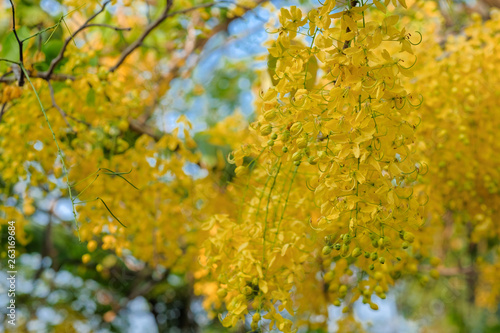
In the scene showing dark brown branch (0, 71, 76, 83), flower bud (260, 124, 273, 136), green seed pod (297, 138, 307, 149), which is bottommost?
dark brown branch (0, 71, 76, 83)

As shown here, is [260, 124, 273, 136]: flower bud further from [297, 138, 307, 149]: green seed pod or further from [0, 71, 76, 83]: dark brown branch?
[0, 71, 76, 83]: dark brown branch

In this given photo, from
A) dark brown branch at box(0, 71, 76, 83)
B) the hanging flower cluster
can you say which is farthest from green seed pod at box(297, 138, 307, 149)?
dark brown branch at box(0, 71, 76, 83)

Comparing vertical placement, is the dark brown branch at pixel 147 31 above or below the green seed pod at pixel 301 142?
below

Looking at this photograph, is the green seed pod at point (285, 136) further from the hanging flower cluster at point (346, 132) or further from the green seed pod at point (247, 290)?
the green seed pod at point (247, 290)

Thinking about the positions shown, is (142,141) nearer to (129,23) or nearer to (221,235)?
(221,235)

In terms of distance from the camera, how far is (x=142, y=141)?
123 centimetres

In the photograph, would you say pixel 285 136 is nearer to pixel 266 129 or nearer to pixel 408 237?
pixel 266 129

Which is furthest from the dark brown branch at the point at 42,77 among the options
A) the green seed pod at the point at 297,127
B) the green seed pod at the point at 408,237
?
the green seed pod at the point at 408,237

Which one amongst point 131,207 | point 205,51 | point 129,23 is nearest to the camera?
point 131,207

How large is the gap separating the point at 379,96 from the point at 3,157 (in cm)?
96

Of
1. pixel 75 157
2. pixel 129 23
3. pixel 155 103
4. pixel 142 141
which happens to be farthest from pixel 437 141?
pixel 129 23

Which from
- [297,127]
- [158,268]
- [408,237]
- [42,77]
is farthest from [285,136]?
[158,268]

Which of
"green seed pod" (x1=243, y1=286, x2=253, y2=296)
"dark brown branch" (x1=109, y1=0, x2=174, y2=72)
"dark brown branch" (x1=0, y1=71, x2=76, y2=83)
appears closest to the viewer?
"green seed pod" (x1=243, y1=286, x2=253, y2=296)

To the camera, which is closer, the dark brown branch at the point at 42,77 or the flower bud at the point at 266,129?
the flower bud at the point at 266,129
